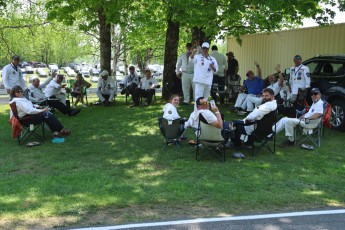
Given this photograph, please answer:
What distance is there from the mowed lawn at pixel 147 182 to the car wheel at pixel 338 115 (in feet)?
1.39

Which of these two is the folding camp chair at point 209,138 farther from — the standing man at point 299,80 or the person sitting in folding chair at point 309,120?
the standing man at point 299,80

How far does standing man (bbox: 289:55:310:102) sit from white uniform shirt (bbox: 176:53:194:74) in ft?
11.7

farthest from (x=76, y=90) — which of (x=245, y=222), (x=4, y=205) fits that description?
(x=245, y=222)

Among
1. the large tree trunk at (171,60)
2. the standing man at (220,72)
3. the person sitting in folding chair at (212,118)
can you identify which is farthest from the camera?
the large tree trunk at (171,60)

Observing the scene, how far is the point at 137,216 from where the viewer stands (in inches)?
185

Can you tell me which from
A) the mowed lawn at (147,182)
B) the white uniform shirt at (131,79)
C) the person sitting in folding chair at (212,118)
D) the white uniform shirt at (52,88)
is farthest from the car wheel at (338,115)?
the white uniform shirt at (52,88)

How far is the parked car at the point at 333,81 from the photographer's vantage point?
9539 millimetres

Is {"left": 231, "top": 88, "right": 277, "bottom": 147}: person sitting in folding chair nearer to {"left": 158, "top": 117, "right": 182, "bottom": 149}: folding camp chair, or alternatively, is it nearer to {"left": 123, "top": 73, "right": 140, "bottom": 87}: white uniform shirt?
{"left": 158, "top": 117, "right": 182, "bottom": 149}: folding camp chair

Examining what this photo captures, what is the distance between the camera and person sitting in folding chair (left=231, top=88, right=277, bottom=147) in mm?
7254

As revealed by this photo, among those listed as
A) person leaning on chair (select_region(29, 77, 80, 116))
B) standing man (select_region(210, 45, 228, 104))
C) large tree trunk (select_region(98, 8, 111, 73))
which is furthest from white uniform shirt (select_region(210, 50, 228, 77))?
person leaning on chair (select_region(29, 77, 80, 116))

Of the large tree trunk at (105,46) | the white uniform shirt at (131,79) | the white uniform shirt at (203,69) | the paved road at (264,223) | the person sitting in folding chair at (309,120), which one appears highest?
the large tree trunk at (105,46)

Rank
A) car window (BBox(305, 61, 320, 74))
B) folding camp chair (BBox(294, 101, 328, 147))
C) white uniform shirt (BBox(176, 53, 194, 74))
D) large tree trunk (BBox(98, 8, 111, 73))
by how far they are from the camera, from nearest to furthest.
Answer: folding camp chair (BBox(294, 101, 328, 147)) < car window (BBox(305, 61, 320, 74)) < white uniform shirt (BBox(176, 53, 194, 74)) < large tree trunk (BBox(98, 8, 111, 73))

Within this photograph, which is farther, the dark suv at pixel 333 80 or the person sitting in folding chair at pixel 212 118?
the dark suv at pixel 333 80

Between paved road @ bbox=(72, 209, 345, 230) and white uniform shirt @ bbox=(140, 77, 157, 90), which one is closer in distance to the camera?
paved road @ bbox=(72, 209, 345, 230)
